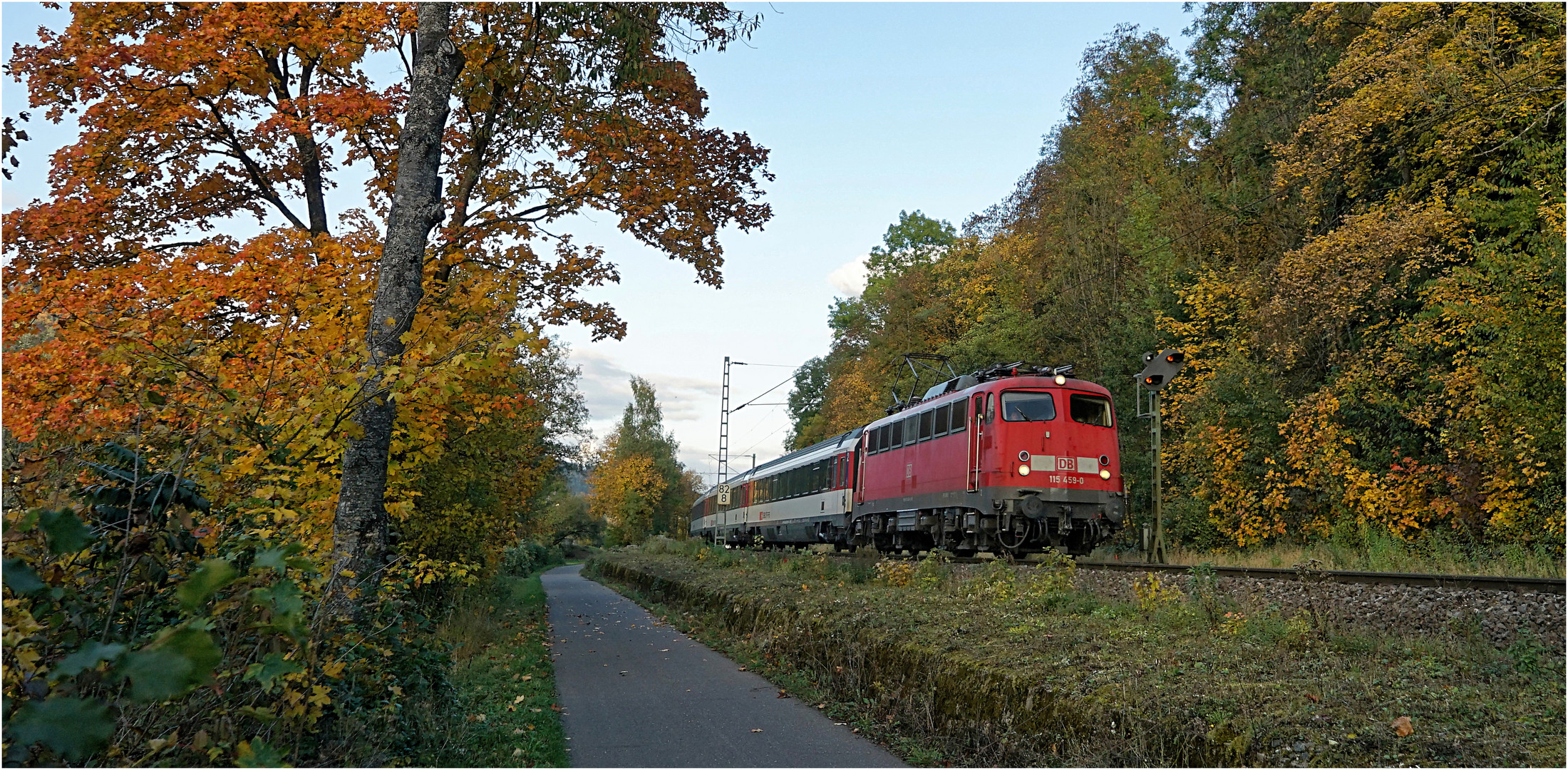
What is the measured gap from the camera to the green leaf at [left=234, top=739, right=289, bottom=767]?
9.89 ft

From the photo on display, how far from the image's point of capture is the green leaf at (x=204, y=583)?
8.52 ft

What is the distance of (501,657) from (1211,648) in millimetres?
8086

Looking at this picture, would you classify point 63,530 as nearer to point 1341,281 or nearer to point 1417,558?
point 1417,558

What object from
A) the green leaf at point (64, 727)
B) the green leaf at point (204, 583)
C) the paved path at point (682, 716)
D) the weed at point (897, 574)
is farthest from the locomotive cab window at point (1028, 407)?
the green leaf at point (64, 727)

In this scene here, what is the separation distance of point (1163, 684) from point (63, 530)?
17.4ft

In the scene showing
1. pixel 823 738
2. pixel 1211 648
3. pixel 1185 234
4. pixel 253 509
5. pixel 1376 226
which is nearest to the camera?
pixel 253 509

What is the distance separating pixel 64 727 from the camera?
231 cm

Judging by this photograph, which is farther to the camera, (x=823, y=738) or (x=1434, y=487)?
(x=1434, y=487)

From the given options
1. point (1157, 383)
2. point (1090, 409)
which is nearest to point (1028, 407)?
point (1090, 409)

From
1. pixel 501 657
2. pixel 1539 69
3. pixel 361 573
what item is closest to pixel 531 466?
pixel 501 657

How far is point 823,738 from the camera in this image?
7.42 meters

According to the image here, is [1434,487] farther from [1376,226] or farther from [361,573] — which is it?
[361,573]

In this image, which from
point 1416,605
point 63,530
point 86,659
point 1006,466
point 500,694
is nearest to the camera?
point 86,659

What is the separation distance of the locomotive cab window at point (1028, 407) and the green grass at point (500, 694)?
814 cm
